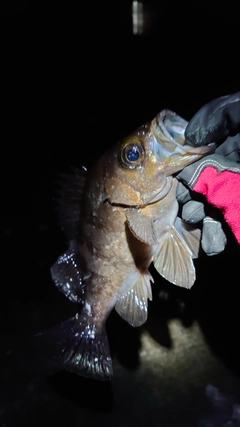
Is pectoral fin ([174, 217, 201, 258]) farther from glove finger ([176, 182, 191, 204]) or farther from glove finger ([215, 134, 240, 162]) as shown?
glove finger ([215, 134, 240, 162])

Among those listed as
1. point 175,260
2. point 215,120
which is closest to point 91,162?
point 175,260

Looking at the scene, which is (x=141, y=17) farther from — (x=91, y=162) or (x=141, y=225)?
(x=141, y=225)

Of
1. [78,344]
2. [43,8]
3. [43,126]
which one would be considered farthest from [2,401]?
[43,8]

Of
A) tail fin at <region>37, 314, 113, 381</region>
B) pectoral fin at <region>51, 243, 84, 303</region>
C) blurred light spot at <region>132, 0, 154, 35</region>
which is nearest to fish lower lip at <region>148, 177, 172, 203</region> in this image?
pectoral fin at <region>51, 243, 84, 303</region>

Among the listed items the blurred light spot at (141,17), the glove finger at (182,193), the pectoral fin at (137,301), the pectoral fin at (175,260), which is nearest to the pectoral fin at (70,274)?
the pectoral fin at (137,301)

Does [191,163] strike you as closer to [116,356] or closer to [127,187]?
[127,187]

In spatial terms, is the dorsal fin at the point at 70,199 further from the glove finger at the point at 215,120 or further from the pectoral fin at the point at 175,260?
the glove finger at the point at 215,120

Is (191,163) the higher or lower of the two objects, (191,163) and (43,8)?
the lower
